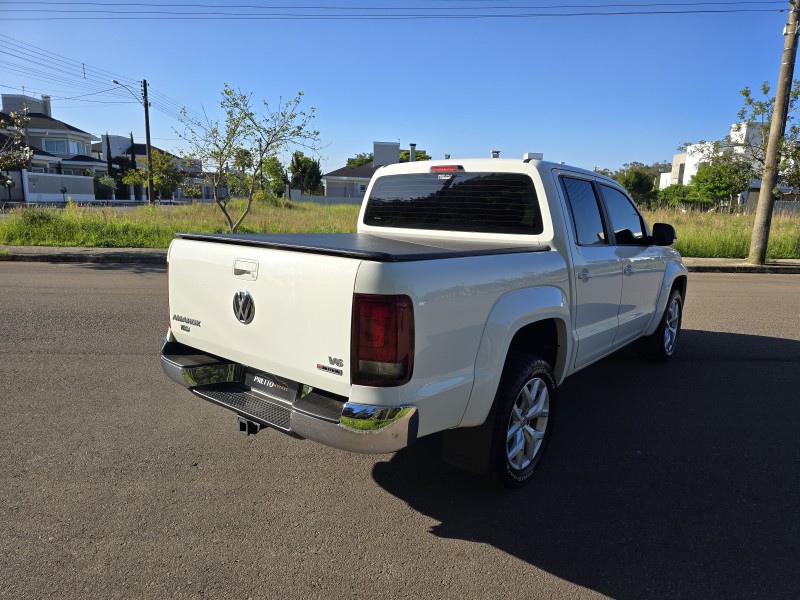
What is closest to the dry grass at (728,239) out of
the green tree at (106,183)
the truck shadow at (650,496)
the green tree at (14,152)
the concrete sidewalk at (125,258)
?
the concrete sidewalk at (125,258)

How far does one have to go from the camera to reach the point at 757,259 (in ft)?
51.2

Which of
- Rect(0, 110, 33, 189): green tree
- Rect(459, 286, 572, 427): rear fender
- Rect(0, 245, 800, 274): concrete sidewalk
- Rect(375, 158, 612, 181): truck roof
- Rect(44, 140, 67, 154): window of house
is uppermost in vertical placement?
Rect(44, 140, 67, 154): window of house

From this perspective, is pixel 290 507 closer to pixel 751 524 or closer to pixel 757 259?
pixel 751 524

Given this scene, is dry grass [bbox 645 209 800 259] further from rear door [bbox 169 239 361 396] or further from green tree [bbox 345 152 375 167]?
green tree [bbox 345 152 375 167]

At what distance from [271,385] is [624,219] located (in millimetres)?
3590

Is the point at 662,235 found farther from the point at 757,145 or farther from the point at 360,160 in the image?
the point at 360,160

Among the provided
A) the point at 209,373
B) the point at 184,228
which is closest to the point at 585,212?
the point at 209,373

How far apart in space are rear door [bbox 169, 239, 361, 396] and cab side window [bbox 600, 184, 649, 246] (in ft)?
9.94

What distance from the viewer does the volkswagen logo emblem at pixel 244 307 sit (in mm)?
2980

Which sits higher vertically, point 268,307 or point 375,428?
point 268,307

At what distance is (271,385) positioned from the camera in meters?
3.06

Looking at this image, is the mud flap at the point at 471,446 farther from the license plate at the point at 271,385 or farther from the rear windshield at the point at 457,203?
the rear windshield at the point at 457,203

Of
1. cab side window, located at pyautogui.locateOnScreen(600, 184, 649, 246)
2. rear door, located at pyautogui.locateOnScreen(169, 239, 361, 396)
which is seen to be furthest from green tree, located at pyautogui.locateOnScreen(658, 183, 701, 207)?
rear door, located at pyautogui.locateOnScreen(169, 239, 361, 396)

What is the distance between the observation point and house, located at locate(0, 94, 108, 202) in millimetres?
48875
